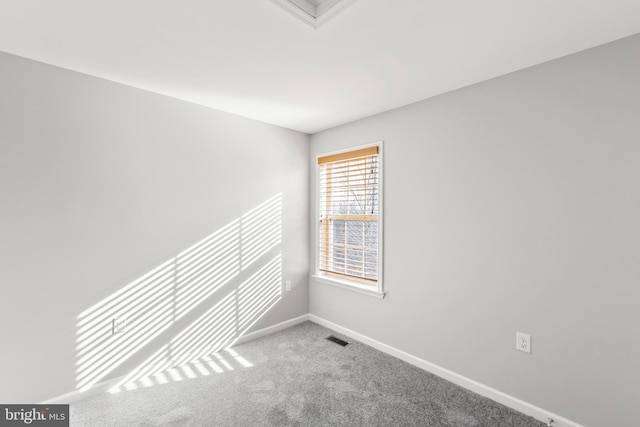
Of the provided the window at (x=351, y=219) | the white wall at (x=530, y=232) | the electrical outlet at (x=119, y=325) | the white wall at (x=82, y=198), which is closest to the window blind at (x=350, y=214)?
the window at (x=351, y=219)

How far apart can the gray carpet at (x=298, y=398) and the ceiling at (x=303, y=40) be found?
2.38 meters

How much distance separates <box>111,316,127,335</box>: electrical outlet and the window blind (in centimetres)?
205

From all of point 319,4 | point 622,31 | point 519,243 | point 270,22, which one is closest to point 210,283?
point 270,22

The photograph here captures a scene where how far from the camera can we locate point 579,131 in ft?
6.00

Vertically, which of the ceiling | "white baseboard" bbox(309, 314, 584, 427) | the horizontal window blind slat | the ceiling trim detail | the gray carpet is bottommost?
the gray carpet

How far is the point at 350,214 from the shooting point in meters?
3.31

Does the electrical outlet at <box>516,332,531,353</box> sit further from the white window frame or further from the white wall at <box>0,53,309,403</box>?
the white wall at <box>0,53,309,403</box>

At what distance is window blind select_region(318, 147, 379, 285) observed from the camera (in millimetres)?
3084

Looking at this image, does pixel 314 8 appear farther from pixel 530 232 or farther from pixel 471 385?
pixel 471 385

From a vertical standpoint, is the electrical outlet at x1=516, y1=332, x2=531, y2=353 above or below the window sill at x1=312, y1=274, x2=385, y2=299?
below

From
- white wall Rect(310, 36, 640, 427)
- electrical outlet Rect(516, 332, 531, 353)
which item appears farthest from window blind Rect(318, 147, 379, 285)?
electrical outlet Rect(516, 332, 531, 353)

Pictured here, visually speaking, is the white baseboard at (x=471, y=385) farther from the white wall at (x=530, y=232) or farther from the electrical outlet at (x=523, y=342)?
the electrical outlet at (x=523, y=342)

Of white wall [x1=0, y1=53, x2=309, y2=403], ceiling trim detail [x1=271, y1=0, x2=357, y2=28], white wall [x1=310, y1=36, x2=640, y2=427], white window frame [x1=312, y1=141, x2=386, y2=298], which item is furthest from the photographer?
white window frame [x1=312, y1=141, x2=386, y2=298]

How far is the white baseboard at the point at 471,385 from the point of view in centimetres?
191
